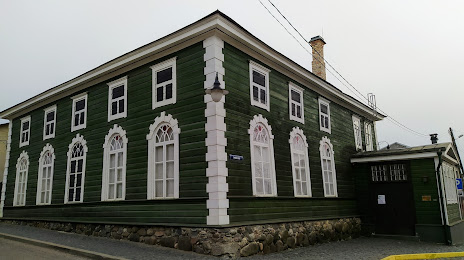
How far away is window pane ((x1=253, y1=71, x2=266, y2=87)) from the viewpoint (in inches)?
520

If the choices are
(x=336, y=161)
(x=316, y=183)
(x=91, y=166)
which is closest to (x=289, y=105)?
(x=316, y=183)

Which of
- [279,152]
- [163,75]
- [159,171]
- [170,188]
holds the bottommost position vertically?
[170,188]

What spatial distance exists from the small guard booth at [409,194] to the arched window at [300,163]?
454 cm

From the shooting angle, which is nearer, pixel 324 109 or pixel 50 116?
pixel 324 109

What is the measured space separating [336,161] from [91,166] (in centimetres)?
1072

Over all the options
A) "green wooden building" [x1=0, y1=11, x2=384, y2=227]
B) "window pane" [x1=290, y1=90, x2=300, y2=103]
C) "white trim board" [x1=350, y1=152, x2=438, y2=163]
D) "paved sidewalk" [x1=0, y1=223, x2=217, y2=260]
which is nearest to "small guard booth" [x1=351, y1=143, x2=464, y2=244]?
"white trim board" [x1=350, y1=152, x2=438, y2=163]

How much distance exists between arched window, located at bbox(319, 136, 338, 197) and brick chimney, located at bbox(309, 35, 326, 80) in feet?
14.4

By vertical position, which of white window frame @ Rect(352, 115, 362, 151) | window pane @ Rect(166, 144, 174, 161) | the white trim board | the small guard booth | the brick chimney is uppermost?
the brick chimney

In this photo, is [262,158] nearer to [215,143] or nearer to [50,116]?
[215,143]

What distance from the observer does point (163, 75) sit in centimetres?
1285

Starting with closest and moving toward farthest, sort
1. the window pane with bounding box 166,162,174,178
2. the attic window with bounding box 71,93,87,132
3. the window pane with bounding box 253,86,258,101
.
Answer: the window pane with bounding box 166,162,174,178, the window pane with bounding box 253,86,258,101, the attic window with bounding box 71,93,87,132

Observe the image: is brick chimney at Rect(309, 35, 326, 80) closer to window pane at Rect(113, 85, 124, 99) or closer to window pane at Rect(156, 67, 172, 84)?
window pane at Rect(156, 67, 172, 84)

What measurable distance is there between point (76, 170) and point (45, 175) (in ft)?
8.97

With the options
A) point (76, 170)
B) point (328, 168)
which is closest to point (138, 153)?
point (76, 170)
